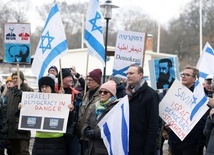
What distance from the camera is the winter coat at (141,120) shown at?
606 centimetres

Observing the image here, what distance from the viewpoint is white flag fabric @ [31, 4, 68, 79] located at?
301 inches

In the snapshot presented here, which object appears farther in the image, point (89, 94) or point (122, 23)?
point (122, 23)

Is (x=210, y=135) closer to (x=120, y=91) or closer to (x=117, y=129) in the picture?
(x=117, y=129)

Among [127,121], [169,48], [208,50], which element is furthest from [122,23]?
[127,121]

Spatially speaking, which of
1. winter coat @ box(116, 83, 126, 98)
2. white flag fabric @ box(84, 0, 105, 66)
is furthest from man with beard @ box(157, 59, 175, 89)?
white flag fabric @ box(84, 0, 105, 66)

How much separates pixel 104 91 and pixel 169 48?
5486cm

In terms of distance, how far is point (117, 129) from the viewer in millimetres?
5582

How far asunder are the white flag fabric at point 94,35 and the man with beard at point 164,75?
1.19m

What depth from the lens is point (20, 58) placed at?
25.6ft

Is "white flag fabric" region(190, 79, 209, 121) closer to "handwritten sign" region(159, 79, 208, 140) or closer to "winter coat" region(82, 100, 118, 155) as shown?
"handwritten sign" region(159, 79, 208, 140)

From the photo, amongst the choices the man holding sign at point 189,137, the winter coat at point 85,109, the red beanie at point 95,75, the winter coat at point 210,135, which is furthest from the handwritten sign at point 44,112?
the winter coat at point 210,135

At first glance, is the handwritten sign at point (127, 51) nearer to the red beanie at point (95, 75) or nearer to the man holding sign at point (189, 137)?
the red beanie at point (95, 75)

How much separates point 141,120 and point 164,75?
1.83 metres

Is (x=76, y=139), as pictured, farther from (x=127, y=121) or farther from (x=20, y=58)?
(x=127, y=121)
